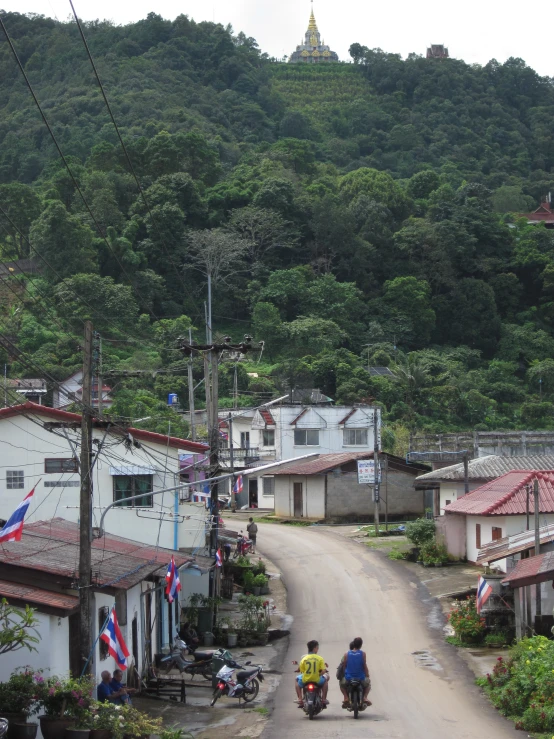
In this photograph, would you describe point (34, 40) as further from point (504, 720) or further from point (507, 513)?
point (504, 720)

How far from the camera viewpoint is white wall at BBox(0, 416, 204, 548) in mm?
29391

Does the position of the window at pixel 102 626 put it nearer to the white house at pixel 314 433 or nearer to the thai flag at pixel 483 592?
the thai flag at pixel 483 592

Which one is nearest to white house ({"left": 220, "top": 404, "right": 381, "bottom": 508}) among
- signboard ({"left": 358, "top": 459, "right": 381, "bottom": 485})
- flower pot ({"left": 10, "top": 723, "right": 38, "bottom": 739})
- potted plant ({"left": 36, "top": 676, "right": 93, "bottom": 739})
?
signboard ({"left": 358, "top": 459, "right": 381, "bottom": 485})

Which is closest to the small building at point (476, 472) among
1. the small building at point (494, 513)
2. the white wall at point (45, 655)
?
the small building at point (494, 513)

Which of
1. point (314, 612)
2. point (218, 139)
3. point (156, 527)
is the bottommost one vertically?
point (314, 612)

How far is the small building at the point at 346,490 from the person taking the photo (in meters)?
47.2

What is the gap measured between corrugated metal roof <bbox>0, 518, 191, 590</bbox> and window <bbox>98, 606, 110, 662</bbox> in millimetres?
612

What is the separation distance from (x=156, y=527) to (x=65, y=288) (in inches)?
1710

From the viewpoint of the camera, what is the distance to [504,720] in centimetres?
1723

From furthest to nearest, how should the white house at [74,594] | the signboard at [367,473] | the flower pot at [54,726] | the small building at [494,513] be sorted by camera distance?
the signboard at [367,473]
the small building at [494,513]
the white house at [74,594]
the flower pot at [54,726]

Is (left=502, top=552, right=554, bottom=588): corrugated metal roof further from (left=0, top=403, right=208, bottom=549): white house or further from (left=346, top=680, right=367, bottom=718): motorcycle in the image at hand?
(left=0, top=403, right=208, bottom=549): white house

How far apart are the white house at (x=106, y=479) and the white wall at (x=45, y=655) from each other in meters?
12.7

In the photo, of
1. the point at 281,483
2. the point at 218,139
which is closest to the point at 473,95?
the point at 218,139

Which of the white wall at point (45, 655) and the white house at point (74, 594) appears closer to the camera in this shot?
the white wall at point (45, 655)
